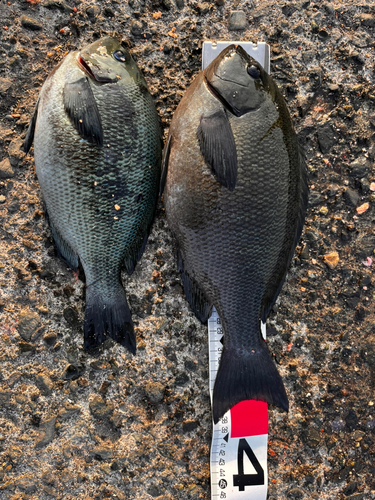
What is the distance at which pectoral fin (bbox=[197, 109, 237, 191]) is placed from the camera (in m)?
1.61

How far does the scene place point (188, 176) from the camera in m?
1.68

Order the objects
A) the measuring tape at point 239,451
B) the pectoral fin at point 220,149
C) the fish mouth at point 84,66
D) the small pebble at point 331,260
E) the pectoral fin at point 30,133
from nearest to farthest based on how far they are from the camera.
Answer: the pectoral fin at point 220,149, the fish mouth at point 84,66, the pectoral fin at point 30,133, the measuring tape at point 239,451, the small pebble at point 331,260

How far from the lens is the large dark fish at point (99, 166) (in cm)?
167

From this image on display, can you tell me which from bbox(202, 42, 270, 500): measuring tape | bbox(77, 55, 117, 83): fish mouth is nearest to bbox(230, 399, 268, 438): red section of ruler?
bbox(202, 42, 270, 500): measuring tape

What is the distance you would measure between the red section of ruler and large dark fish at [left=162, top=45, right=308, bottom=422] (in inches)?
10.4

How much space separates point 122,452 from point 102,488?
21 centimetres

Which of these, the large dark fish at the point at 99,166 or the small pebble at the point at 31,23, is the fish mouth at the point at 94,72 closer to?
the large dark fish at the point at 99,166

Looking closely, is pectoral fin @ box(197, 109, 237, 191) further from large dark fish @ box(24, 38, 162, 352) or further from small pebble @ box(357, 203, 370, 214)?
small pebble @ box(357, 203, 370, 214)

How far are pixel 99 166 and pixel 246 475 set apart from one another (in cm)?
181

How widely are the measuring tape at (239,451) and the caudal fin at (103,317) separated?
52 centimetres

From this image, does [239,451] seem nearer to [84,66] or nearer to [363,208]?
[363,208]

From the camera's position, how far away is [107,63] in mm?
1738

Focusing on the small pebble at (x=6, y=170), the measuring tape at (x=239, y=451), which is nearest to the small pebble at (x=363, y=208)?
the measuring tape at (x=239, y=451)

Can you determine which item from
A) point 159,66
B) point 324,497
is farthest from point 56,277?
point 324,497
